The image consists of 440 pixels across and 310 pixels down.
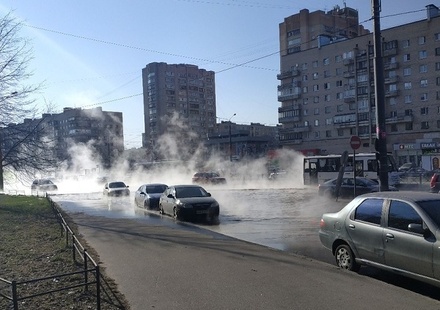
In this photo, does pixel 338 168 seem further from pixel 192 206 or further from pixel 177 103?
pixel 177 103

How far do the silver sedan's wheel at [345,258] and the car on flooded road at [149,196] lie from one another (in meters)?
13.8

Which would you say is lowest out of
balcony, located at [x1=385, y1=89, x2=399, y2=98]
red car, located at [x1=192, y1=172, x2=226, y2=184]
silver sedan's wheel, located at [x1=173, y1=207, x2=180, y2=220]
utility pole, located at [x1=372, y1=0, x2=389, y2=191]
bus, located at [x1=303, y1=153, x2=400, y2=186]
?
silver sedan's wheel, located at [x1=173, y1=207, x2=180, y2=220]

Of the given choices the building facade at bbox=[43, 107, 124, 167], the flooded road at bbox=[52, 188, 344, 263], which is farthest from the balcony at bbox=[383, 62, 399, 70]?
the flooded road at bbox=[52, 188, 344, 263]

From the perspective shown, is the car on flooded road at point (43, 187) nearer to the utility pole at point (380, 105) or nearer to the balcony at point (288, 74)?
the utility pole at point (380, 105)

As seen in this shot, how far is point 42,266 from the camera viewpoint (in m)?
7.96

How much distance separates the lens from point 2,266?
26.6 feet

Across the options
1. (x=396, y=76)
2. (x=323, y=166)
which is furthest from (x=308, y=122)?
(x=323, y=166)

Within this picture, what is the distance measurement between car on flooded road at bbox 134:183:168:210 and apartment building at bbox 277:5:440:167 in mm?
40002

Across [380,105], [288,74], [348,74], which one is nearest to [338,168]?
[380,105]

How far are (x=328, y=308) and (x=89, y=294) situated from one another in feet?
10.2

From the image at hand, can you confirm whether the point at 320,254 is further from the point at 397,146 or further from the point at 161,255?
the point at 397,146

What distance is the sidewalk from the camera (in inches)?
220

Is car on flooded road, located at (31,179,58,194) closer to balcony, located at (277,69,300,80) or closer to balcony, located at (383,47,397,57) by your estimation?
balcony, located at (383,47,397,57)

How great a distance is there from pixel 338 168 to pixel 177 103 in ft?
123
